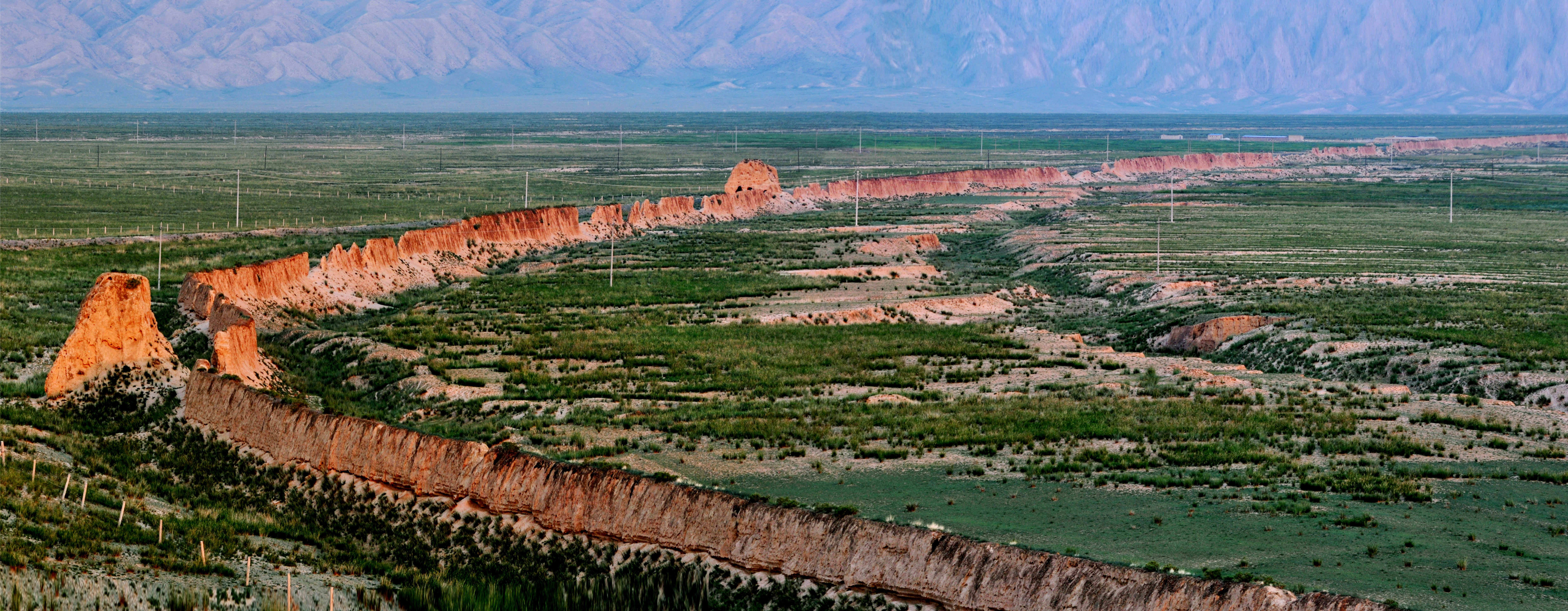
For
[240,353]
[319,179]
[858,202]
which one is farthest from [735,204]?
[240,353]

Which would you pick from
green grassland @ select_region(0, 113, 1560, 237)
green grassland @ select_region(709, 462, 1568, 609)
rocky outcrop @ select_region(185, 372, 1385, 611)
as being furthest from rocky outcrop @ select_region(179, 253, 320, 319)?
green grassland @ select_region(0, 113, 1560, 237)

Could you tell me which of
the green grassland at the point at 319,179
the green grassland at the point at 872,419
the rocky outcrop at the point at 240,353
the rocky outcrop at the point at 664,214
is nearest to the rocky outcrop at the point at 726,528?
the green grassland at the point at 872,419

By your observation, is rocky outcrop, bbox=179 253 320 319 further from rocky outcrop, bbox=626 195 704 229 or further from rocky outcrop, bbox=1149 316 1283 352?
rocky outcrop, bbox=626 195 704 229

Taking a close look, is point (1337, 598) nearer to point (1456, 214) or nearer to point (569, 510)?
point (569, 510)

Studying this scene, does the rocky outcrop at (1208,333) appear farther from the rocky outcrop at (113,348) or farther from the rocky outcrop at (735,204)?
the rocky outcrop at (735,204)

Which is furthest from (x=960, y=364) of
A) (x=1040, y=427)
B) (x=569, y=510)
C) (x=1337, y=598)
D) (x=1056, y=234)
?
(x=1056, y=234)

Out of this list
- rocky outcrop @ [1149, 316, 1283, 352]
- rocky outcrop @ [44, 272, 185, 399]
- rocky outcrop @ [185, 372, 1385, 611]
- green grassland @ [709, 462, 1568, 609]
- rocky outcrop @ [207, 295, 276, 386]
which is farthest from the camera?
rocky outcrop @ [1149, 316, 1283, 352]
